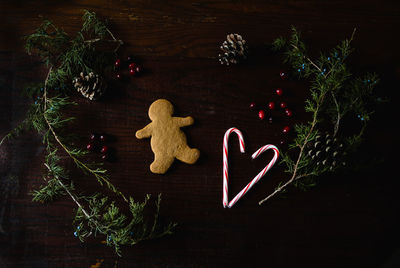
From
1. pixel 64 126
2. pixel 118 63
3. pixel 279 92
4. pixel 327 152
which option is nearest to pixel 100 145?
pixel 64 126

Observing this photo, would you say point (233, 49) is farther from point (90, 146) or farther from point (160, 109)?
point (90, 146)

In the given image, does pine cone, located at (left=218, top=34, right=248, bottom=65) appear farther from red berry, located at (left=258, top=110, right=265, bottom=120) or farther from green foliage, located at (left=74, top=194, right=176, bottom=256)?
green foliage, located at (left=74, top=194, right=176, bottom=256)

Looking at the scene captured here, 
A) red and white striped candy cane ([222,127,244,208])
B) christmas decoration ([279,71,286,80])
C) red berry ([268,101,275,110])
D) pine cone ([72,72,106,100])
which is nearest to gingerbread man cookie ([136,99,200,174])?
red and white striped candy cane ([222,127,244,208])

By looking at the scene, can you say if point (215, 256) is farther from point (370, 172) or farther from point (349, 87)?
point (349, 87)

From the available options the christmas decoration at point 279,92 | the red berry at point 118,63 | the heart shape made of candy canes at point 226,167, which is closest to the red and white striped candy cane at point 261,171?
the heart shape made of candy canes at point 226,167

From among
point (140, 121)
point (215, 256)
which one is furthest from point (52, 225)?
point (215, 256)

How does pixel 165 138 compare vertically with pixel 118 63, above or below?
below

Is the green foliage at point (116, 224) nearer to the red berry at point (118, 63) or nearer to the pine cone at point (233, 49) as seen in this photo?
the red berry at point (118, 63)

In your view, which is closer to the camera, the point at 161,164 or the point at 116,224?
the point at 116,224
